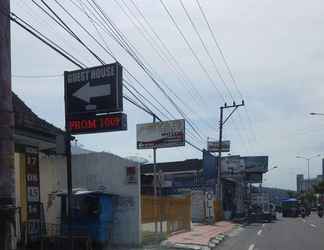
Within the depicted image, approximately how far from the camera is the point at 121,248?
2103 centimetres

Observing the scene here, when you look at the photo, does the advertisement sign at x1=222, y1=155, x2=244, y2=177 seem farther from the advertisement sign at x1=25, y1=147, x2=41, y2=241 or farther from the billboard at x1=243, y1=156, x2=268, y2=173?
the advertisement sign at x1=25, y1=147, x2=41, y2=241

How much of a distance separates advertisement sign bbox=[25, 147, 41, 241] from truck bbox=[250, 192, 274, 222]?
42.9 m

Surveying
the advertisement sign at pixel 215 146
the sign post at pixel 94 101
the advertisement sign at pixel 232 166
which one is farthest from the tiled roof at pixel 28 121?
the advertisement sign at pixel 232 166

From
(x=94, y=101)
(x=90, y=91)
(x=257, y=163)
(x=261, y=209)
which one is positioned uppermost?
(x=90, y=91)

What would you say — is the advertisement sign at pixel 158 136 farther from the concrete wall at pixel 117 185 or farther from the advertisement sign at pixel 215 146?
the advertisement sign at pixel 215 146

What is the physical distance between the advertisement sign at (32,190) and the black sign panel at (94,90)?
86.1 inches

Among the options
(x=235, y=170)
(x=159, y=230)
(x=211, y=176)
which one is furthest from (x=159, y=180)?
(x=235, y=170)

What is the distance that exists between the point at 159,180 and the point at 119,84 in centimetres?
1071

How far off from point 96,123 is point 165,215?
13373 mm

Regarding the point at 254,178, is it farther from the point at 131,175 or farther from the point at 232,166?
the point at 131,175

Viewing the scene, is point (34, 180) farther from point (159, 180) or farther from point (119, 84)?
point (159, 180)

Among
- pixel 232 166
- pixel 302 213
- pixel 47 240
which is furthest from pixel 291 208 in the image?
pixel 47 240

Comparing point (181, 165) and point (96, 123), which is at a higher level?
point (96, 123)

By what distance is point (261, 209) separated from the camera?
61.6 m
